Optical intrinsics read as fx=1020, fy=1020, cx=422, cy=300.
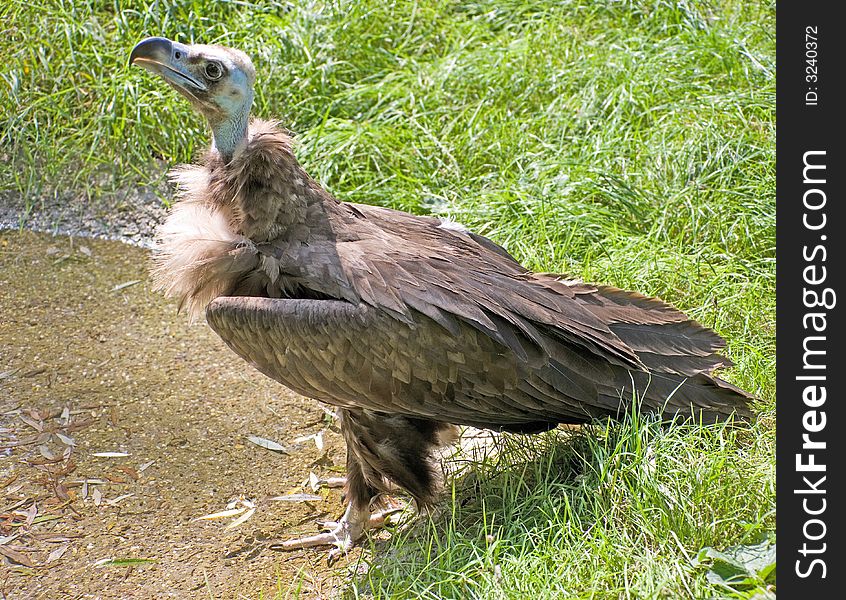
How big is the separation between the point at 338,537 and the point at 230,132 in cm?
172

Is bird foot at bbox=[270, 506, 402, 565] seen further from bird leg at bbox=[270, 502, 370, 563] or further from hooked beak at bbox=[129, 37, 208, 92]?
hooked beak at bbox=[129, 37, 208, 92]

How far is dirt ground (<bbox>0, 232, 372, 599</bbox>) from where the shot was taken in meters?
4.03

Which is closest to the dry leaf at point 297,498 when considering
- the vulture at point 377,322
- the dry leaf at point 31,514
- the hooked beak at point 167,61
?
the vulture at point 377,322

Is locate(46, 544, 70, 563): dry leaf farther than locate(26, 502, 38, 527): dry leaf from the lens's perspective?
No

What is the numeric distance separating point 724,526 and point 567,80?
3780 millimetres

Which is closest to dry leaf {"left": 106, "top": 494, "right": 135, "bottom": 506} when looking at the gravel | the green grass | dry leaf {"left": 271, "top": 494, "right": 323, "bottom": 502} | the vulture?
dry leaf {"left": 271, "top": 494, "right": 323, "bottom": 502}

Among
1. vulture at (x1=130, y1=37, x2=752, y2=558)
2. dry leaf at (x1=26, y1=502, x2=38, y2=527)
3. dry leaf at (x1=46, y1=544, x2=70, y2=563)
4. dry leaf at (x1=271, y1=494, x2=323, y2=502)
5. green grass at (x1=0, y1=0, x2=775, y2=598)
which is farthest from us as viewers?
green grass at (x1=0, y1=0, x2=775, y2=598)

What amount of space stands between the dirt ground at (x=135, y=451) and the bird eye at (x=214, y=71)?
1704 mm

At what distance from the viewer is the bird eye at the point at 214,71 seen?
3.96m

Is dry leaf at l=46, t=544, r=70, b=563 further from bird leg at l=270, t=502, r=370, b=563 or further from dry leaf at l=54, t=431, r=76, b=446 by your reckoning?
bird leg at l=270, t=502, r=370, b=563

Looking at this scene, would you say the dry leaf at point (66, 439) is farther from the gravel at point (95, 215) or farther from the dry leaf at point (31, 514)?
the gravel at point (95, 215)

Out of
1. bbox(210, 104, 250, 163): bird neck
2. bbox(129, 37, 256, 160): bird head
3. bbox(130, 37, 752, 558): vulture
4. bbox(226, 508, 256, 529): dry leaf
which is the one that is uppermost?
bbox(129, 37, 256, 160): bird head

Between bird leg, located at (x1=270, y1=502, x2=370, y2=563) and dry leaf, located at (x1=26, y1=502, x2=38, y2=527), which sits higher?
dry leaf, located at (x1=26, y1=502, x2=38, y2=527)

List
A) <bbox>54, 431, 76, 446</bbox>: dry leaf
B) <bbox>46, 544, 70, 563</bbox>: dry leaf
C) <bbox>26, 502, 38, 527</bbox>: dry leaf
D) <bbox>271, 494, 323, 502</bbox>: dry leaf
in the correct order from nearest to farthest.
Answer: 1. <bbox>46, 544, 70, 563</bbox>: dry leaf
2. <bbox>26, 502, 38, 527</bbox>: dry leaf
3. <bbox>271, 494, 323, 502</bbox>: dry leaf
4. <bbox>54, 431, 76, 446</bbox>: dry leaf
